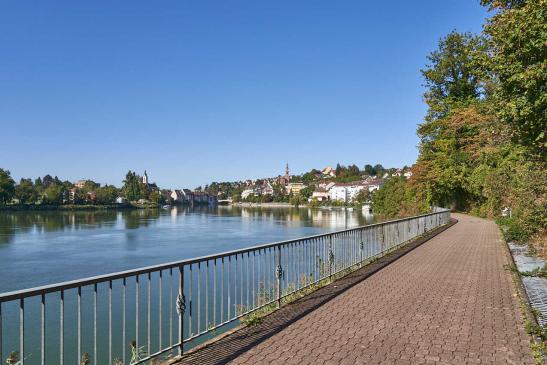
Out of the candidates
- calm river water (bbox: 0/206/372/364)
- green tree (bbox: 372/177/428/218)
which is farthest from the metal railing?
green tree (bbox: 372/177/428/218)

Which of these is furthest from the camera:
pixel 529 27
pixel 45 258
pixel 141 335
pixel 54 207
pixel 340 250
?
pixel 54 207

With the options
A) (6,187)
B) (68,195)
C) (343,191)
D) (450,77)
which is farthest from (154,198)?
(450,77)

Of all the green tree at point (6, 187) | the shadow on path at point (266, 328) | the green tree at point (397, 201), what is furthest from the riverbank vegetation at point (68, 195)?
the shadow on path at point (266, 328)

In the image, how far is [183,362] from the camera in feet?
18.0

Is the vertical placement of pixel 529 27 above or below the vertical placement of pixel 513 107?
above

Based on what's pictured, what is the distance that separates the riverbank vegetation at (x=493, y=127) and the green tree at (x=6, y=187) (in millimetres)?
98294

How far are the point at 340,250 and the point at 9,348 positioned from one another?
8.66 meters

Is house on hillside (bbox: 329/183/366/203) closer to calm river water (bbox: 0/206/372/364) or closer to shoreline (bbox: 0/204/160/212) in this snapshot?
shoreline (bbox: 0/204/160/212)

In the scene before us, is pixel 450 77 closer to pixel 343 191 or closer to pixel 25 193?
pixel 25 193

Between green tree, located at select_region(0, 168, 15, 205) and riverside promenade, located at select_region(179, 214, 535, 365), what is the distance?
127214 mm

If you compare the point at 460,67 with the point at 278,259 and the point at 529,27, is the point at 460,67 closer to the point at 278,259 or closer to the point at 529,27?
the point at 529,27

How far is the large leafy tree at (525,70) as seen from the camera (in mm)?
9672

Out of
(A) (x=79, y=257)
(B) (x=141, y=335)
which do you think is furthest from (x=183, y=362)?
(A) (x=79, y=257)

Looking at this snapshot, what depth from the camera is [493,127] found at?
51.0 feet
